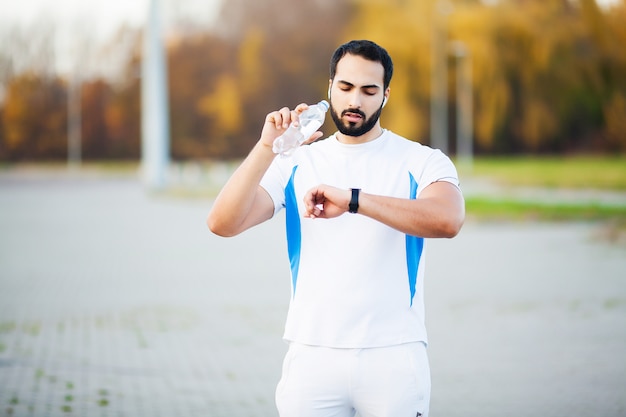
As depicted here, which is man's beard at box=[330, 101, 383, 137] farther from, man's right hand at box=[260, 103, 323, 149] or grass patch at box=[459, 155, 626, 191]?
grass patch at box=[459, 155, 626, 191]

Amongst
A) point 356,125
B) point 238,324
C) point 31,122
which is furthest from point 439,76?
point 356,125

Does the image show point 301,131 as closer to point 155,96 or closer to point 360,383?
point 360,383

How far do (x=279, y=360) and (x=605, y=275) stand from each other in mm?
6362

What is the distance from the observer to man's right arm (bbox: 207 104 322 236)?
2.71 m

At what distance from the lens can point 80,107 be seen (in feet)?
208

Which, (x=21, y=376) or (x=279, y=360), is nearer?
(x=21, y=376)

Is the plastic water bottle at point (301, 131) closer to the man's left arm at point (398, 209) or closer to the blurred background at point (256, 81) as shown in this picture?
the man's left arm at point (398, 209)

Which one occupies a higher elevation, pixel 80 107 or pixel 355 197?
pixel 80 107

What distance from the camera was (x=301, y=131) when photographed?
9.27ft

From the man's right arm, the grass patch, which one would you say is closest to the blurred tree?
the grass patch

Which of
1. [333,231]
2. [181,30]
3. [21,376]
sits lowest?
[21,376]

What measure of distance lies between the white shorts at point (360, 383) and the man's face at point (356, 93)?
690 millimetres

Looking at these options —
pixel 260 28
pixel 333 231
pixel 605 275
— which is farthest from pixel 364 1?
pixel 333 231

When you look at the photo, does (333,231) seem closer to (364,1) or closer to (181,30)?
(364,1)
